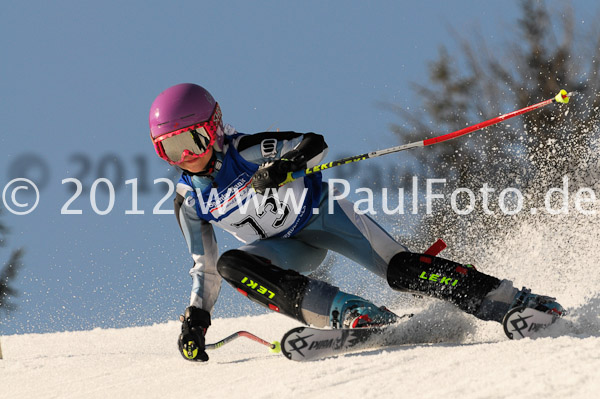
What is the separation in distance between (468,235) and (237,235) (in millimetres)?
6148

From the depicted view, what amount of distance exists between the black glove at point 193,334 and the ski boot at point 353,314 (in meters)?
0.87

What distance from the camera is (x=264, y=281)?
3.46 m

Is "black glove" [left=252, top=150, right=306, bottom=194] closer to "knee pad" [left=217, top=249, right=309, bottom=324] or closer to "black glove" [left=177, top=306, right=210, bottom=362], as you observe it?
"knee pad" [left=217, top=249, right=309, bottom=324]

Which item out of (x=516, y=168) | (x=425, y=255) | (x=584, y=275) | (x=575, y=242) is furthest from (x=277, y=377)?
(x=516, y=168)

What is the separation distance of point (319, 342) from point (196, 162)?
1206 millimetres

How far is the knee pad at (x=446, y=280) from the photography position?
11.0 feet

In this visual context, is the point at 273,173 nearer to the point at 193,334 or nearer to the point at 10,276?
the point at 193,334

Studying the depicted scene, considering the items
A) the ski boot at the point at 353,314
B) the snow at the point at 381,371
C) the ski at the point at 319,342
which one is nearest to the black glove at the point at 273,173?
the ski boot at the point at 353,314

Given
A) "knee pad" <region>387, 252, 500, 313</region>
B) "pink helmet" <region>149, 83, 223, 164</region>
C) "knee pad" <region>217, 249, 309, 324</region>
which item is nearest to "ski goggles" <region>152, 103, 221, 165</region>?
"pink helmet" <region>149, 83, 223, 164</region>

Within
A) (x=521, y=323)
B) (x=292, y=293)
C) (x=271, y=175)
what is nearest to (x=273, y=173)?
(x=271, y=175)

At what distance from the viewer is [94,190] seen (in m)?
5.81

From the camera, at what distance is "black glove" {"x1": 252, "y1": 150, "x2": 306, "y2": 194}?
345cm

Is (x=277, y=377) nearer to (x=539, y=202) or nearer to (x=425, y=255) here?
(x=425, y=255)

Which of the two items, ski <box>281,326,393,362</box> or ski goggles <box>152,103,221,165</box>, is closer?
ski <box>281,326,393,362</box>
